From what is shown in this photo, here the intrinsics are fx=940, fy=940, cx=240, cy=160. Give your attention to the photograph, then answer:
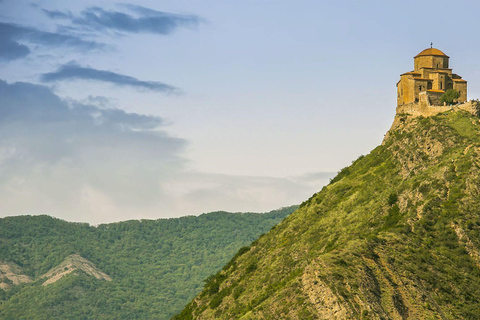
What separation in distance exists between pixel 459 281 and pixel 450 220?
30.4 ft

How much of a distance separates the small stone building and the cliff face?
3.79 m

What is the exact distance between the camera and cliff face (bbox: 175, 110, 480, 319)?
339 ft

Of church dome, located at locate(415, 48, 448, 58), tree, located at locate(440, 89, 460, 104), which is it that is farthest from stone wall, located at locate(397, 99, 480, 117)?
church dome, located at locate(415, 48, 448, 58)

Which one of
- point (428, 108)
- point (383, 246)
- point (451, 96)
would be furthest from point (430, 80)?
point (383, 246)

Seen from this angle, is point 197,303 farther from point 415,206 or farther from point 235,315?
point 415,206

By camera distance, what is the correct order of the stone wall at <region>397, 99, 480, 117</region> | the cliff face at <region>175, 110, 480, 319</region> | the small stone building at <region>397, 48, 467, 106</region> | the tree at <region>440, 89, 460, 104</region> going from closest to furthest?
the cliff face at <region>175, 110, 480, 319</region> < the stone wall at <region>397, 99, 480, 117</region> < the tree at <region>440, 89, 460, 104</region> < the small stone building at <region>397, 48, 467, 106</region>

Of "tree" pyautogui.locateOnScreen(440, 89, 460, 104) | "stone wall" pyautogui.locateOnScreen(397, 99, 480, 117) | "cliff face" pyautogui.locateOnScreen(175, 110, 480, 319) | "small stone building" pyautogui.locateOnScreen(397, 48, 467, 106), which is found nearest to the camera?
"cliff face" pyautogui.locateOnScreen(175, 110, 480, 319)

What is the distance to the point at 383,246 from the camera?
367 ft

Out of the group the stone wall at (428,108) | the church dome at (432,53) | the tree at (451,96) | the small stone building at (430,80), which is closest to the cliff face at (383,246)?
the stone wall at (428,108)

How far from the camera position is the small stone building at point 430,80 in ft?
469

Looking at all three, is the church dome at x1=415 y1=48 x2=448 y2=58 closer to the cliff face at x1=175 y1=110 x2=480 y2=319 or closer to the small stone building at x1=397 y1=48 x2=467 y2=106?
the small stone building at x1=397 y1=48 x2=467 y2=106

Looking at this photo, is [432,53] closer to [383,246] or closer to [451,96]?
[451,96]

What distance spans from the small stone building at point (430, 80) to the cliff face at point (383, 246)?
12.4 feet

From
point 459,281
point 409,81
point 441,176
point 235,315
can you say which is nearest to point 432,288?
point 459,281
